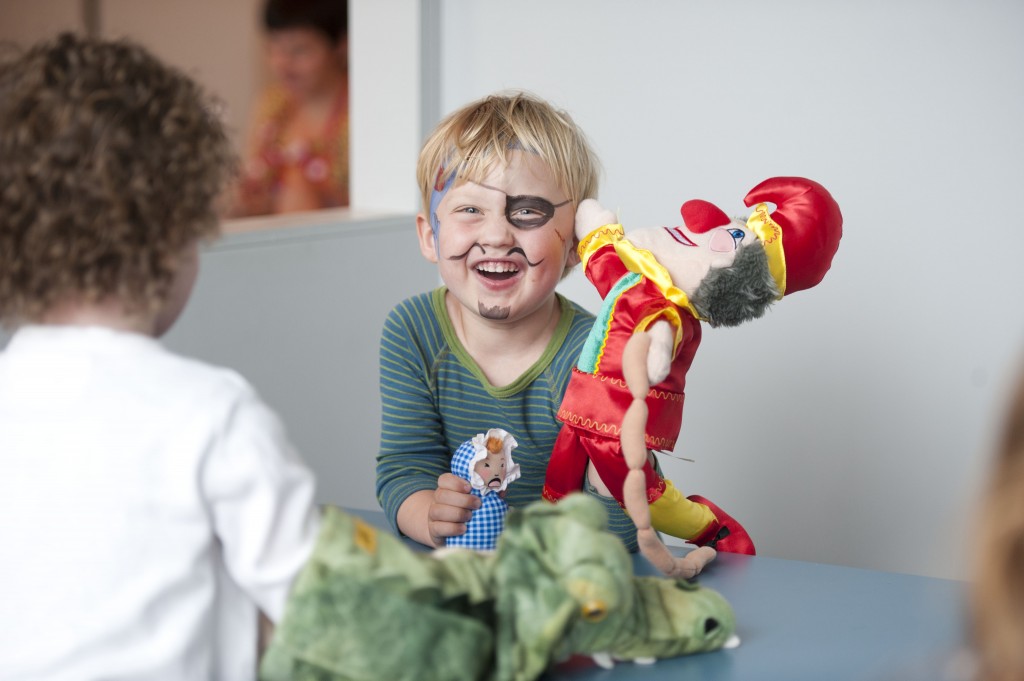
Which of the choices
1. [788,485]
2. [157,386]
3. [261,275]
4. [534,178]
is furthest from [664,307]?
[788,485]

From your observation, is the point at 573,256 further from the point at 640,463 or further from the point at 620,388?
the point at 640,463

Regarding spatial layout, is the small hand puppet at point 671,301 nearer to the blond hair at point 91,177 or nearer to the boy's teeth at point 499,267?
the boy's teeth at point 499,267

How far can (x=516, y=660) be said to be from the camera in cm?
70

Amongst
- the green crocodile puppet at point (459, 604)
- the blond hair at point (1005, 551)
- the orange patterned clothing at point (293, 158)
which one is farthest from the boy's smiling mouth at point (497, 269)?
the orange patterned clothing at point (293, 158)

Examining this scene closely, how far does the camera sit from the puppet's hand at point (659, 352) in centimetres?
94

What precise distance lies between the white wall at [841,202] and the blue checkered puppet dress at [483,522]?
3.05 feet

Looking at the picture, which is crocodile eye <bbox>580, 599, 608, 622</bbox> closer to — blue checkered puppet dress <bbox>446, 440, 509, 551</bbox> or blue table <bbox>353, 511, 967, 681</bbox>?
blue table <bbox>353, 511, 967, 681</bbox>

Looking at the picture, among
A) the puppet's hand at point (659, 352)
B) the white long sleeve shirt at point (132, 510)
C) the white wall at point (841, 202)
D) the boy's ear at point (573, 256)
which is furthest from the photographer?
the white wall at point (841, 202)

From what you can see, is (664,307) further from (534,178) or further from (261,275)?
(261,275)

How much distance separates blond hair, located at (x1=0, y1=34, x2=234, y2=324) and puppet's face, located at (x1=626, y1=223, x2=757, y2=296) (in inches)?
17.5

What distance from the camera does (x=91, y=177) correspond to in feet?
2.18

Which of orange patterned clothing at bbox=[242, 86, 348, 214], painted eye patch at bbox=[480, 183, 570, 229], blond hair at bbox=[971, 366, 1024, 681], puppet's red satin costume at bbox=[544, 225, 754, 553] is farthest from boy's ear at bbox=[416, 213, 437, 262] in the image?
orange patterned clothing at bbox=[242, 86, 348, 214]

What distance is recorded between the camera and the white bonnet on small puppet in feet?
3.22

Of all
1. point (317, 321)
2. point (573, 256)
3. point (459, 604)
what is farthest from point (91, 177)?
point (317, 321)
